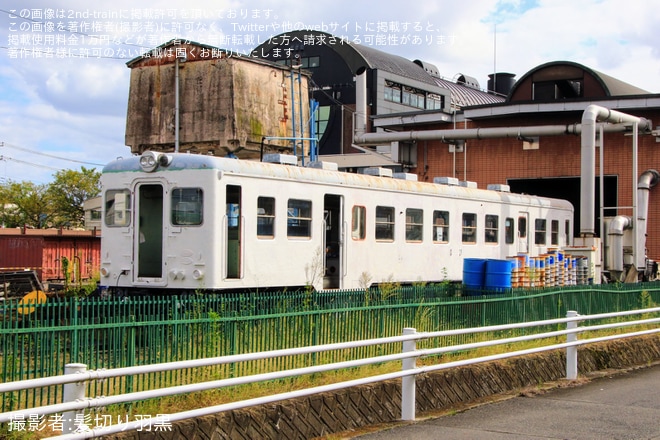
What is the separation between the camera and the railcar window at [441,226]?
2194cm

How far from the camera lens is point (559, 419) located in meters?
9.71

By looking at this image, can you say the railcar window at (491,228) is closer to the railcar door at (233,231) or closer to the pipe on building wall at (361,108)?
the railcar door at (233,231)

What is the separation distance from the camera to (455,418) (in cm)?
983

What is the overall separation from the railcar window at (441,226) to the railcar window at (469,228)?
0.95 m

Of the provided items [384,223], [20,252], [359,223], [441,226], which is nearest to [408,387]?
[359,223]

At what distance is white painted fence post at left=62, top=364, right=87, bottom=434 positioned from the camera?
6.31 m

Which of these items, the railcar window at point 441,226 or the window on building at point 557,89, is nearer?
the railcar window at point 441,226

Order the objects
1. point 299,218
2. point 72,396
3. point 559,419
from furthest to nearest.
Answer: point 299,218, point 559,419, point 72,396

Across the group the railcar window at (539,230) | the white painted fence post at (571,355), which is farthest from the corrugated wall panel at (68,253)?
the white painted fence post at (571,355)

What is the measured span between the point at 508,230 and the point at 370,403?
53.9 ft

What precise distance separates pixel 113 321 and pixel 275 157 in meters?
9.39

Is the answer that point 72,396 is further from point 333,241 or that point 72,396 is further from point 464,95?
point 464,95

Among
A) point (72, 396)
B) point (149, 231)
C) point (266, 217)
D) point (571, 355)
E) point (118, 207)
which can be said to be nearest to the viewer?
point (72, 396)

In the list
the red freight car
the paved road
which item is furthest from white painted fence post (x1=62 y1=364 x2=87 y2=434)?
the red freight car
